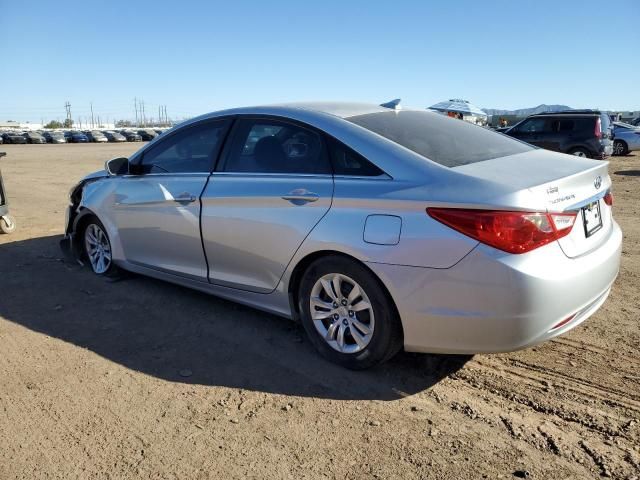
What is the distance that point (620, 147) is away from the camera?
21.5 m

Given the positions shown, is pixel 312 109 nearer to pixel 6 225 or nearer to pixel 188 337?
pixel 188 337

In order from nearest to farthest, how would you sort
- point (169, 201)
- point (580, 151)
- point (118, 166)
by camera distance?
point (169, 201)
point (118, 166)
point (580, 151)

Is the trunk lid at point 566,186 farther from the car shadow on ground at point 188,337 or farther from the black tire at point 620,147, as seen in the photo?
the black tire at point 620,147

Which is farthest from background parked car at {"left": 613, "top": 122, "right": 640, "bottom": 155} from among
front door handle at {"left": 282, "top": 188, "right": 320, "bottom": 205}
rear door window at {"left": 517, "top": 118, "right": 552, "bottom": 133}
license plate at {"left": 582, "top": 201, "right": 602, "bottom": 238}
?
front door handle at {"left": 282, "top": 188, "right": 320, "bottom": 205}

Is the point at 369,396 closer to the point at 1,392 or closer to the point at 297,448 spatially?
the point at 297,448

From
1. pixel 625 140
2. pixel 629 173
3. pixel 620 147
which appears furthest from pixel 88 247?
pixel 620 147

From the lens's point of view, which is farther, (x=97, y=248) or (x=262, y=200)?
(x=97, y=248)

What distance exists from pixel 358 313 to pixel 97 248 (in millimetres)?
3301

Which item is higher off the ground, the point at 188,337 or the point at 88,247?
the point at 88,247

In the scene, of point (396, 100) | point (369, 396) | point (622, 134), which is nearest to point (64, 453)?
point (369, 396)

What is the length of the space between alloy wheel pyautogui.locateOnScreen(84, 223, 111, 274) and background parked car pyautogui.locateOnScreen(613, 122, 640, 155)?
2127 cm

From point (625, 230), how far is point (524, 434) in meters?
5.40

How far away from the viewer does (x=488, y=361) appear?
3.48 metres

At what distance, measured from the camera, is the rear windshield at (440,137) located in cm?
332
